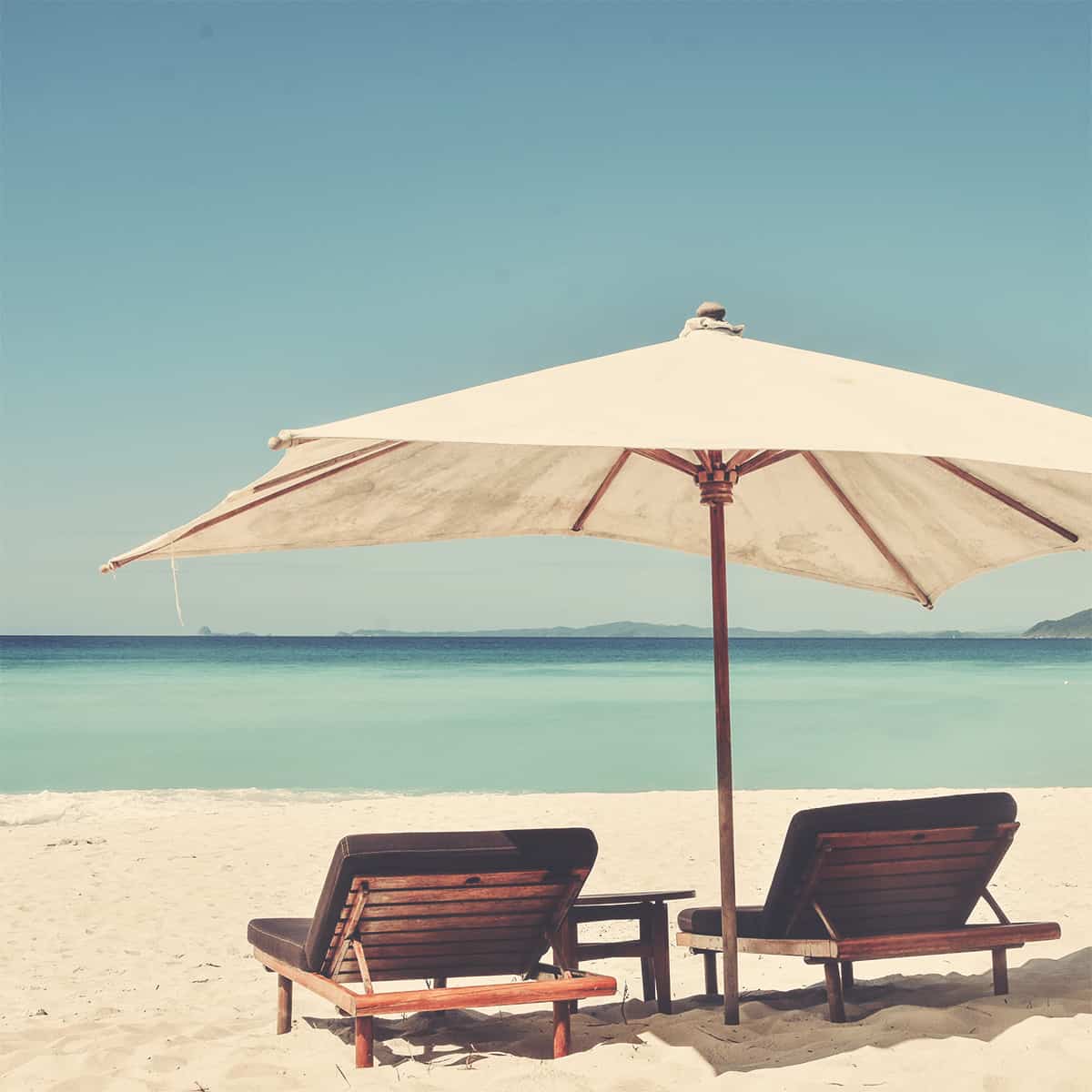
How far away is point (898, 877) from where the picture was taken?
4.22 m

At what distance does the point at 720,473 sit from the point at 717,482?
0.11 feet

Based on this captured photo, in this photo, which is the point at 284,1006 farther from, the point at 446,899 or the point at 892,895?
the point at 892,895

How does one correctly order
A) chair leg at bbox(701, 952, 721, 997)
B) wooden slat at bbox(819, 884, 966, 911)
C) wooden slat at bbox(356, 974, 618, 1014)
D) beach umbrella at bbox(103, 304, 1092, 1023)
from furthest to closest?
chair leg at bbox(701, 952, 721, 997) → wooden slat at bbox(819, 884, 966, 911) → wooden slat at bbox(356, 974, 618, 1014) → beach umbrella at bbox(103, 304, 1092, 1023)

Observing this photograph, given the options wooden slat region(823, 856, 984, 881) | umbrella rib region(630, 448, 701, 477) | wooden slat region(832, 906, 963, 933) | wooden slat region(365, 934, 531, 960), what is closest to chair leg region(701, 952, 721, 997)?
wooden slat region(832, 906, 963, 933)

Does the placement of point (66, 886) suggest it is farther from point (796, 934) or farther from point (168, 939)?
point (796, 934)

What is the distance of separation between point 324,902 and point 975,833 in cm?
213

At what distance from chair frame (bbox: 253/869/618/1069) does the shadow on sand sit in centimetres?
27

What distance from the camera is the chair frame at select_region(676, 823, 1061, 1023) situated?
405 centimetres

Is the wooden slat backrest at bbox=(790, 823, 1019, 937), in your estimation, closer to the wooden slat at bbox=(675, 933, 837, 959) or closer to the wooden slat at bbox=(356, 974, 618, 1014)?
the wooden slat at bbox=(675, 933, 837, 959)

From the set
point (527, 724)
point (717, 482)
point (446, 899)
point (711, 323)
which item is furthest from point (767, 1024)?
point (527, 724)

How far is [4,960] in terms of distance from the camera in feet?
20.5

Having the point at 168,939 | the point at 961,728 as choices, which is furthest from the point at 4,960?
the point at 961,728

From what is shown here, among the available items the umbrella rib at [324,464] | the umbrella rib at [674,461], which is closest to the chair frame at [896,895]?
the umbrella rib at [674,461]

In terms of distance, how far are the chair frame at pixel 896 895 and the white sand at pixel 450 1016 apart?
225 millimetres
